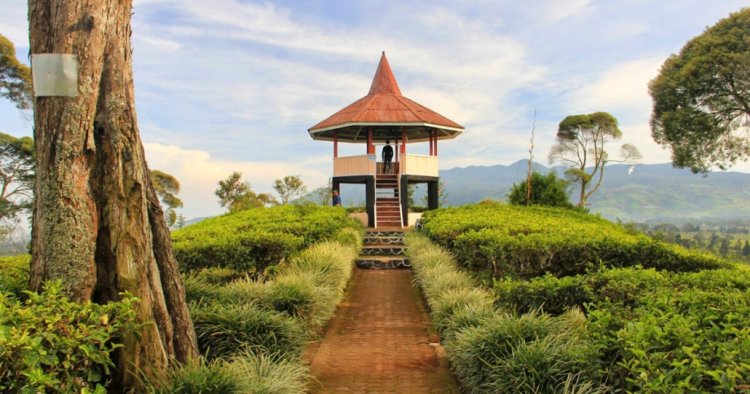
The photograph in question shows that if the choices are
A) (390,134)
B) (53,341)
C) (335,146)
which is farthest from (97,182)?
(390,134)

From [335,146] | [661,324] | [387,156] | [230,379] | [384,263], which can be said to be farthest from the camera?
[387,156]

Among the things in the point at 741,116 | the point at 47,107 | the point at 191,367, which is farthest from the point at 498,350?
the point at 741,116

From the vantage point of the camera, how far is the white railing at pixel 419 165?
72.6 feet

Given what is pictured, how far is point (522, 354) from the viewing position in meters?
4.37

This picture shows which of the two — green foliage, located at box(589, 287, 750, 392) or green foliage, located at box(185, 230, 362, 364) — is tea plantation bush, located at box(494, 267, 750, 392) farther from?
green foliage, located at box(185, 230, 362, 364)

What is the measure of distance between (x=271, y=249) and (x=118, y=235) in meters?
5.43

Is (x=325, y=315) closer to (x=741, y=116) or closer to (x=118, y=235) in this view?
(x=118, y=235)

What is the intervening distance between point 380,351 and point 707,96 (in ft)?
80.8

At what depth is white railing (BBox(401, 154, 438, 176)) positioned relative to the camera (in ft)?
72.6

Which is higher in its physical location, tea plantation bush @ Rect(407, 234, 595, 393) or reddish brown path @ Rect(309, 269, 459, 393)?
tea plantation bush @ Rect(407, 234, 595, 393)

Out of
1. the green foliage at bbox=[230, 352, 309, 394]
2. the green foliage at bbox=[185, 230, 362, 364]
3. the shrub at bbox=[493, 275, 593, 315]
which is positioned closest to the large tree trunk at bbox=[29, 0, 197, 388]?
the green foliage at bbox=[230, 352, 309, 394]

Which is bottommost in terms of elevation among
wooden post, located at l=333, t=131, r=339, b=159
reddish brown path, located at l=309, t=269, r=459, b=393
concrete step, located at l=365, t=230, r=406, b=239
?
reddish brown path, located at l=309, t=269, r=459, b=393

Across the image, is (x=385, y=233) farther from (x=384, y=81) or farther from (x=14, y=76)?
(x=14, y=76)

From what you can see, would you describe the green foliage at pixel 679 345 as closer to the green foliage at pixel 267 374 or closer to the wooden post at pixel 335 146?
the green foliage at pixel 267 374
